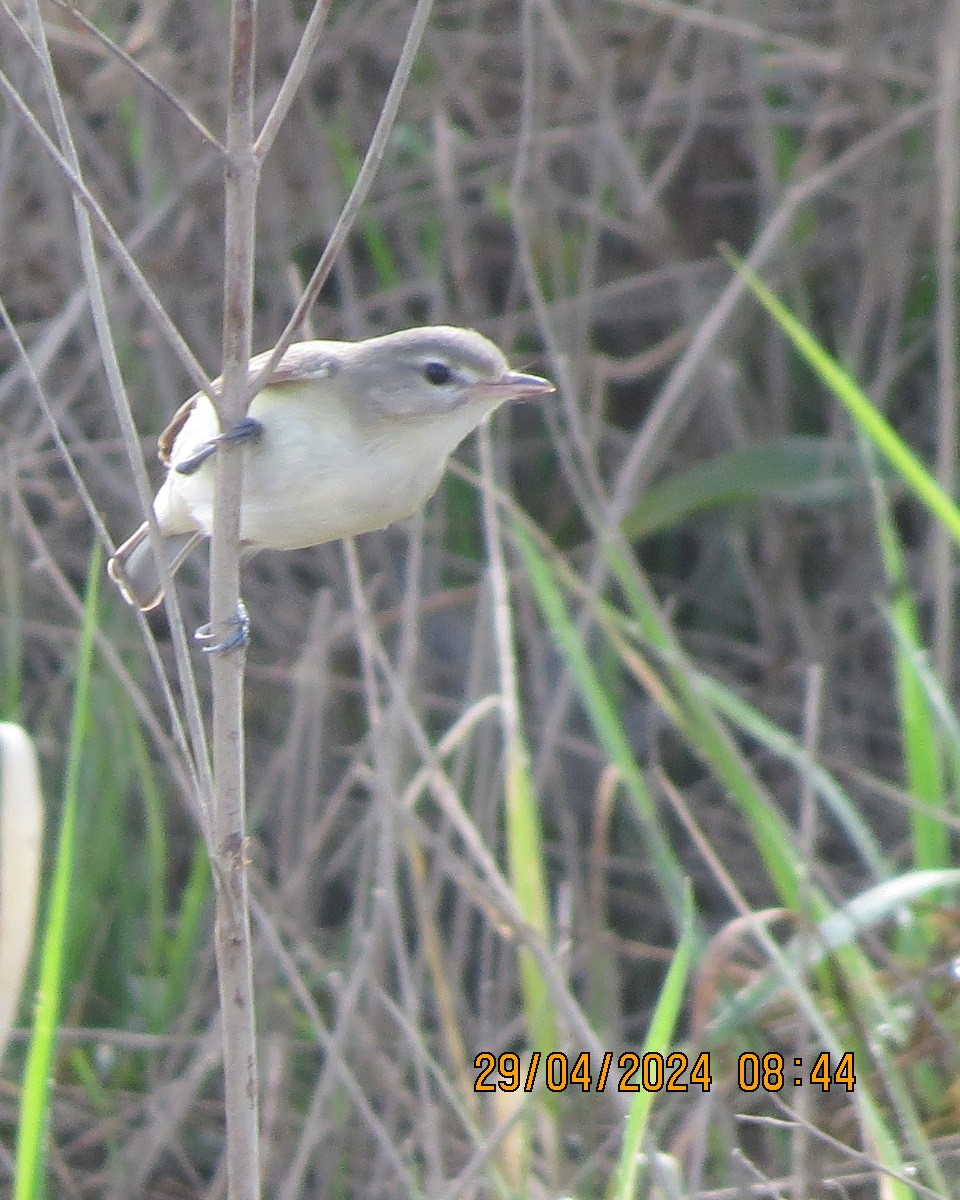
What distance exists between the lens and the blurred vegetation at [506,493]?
3422 mm

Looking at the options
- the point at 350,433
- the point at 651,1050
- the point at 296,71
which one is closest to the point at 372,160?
the point at 296,71

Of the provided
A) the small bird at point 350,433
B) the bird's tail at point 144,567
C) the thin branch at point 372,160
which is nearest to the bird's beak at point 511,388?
the small bird at point 350,433

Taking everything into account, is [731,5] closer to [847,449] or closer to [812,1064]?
[847,449]

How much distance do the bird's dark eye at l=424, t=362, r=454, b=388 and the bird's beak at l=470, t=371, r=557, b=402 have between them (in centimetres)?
4

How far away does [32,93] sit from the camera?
163 inches

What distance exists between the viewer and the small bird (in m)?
2.29

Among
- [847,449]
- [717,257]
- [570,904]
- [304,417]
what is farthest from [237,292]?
[717,257]

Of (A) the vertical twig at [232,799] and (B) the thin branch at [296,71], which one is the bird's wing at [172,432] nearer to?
(A) the vertical twig at [232,799]

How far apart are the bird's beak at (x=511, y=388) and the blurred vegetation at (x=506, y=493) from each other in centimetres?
73

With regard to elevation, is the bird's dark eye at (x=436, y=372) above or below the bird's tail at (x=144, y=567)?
above

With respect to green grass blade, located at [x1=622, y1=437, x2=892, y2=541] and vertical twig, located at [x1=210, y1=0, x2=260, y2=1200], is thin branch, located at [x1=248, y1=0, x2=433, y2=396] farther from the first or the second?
green grass blade, located at [x1=622, y1=437, x2=892, y2=541]

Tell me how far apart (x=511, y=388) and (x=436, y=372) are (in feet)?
0.43
